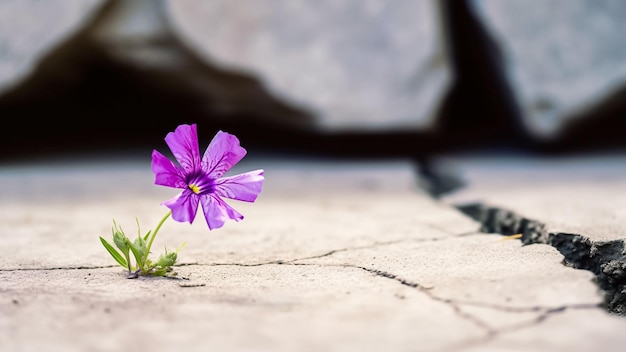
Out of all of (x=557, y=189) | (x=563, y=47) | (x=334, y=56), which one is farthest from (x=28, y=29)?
(x=563, y=47)

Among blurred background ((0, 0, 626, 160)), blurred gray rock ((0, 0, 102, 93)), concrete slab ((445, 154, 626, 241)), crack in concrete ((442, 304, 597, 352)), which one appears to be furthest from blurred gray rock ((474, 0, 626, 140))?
crack in concrete ((442, 304, 597, 352))

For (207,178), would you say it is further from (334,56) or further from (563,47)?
(563,47)

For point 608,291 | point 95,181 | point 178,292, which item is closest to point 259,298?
point 178,292

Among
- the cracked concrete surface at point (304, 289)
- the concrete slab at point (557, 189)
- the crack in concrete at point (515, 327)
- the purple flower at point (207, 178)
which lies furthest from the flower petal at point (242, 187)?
the concrete slab at point (557, 189)

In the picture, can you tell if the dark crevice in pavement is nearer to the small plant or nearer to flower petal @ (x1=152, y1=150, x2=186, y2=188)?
the small plant

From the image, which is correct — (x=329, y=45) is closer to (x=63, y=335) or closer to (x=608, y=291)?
(x=608, y=291)

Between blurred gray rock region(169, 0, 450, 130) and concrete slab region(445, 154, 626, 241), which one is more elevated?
blurred gray rock region(169, 0, 450, 130)
